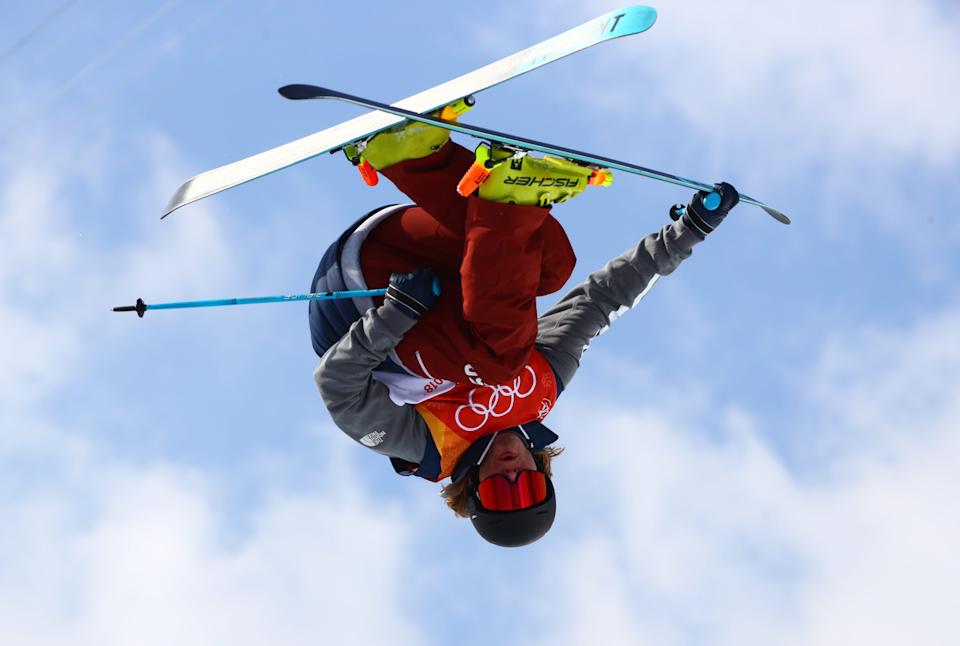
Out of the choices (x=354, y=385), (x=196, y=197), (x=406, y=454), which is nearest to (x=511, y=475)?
(x=406, y=454)

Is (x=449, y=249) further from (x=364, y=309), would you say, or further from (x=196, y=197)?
(x=196, y=197)

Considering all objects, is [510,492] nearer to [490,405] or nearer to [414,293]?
[490,405]

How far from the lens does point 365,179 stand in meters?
5.35

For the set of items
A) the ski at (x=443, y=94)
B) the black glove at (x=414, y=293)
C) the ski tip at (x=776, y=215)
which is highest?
the ski tip at (x=776, y=215)

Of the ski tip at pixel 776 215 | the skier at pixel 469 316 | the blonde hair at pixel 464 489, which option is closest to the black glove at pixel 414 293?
the skier at pixel 469 316

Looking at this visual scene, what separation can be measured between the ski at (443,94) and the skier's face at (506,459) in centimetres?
201

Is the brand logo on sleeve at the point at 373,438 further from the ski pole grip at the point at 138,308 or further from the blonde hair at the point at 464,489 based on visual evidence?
the ski pole grip at the point at 138,308

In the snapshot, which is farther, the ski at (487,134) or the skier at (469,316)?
the skier at (469,316)

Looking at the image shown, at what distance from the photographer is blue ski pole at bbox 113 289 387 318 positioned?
214 inches

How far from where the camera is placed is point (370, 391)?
5926 millimetres

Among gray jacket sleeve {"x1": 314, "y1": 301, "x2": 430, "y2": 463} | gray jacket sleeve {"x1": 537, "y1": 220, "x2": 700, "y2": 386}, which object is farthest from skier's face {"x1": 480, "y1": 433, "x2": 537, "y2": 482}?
gray jacket sleeve {"x1": 537, "y1": 220, "x2": 700, "y2": 386}

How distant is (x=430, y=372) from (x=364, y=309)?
0.50 meters

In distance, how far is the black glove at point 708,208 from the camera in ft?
19.5

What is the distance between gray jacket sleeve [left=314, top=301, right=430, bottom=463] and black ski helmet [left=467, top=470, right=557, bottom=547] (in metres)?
0.50
